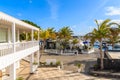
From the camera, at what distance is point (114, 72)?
24281 millimetres

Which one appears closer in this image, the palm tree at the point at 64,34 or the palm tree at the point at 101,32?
A: the palm tree at the point at 101,32

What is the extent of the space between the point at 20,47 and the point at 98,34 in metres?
11.9

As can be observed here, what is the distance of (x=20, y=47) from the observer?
1669cm

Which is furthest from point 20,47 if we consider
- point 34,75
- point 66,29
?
point 66,29

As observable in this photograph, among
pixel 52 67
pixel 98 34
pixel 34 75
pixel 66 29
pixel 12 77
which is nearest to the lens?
pixel 12 77

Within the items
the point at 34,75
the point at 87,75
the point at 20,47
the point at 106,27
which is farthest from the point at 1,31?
the point at 106,27

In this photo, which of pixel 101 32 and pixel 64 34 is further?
pixel 64 34

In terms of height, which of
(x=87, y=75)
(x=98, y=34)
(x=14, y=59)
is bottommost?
(x=87, y=75)

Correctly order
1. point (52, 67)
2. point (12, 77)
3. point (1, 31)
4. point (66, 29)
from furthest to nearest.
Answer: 1. point (66, 29)
2. point (52, 67)
3. point (1, 31)
4. point (12, 77)

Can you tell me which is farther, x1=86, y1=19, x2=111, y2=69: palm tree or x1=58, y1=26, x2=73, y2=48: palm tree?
x1=58, y1=26, x2=73, y2=48: palm tree

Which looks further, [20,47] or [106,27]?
[106,27]

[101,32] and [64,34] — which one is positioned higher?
[64,34]

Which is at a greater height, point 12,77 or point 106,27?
point 106,27

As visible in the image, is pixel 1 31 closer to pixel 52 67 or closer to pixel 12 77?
pixel 12 77
